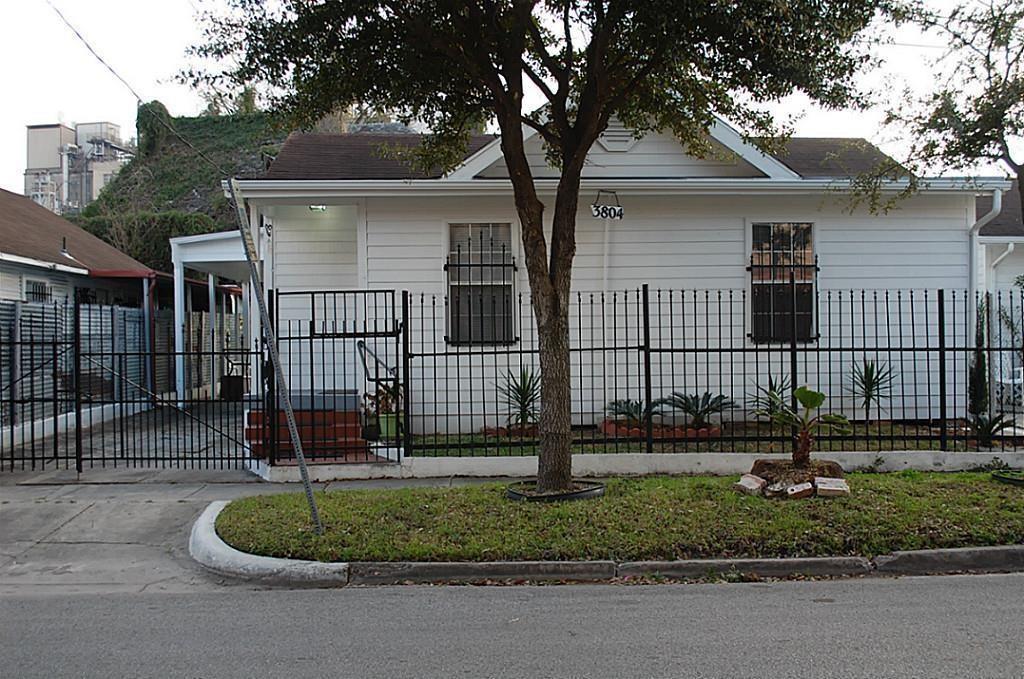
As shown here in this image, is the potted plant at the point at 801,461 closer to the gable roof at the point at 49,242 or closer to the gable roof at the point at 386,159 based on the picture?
the gable roof at the point at 386,159

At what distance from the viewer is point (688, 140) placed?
11.0 m

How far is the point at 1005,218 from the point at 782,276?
28.6ft

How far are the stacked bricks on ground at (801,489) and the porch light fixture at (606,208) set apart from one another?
16.9 ft

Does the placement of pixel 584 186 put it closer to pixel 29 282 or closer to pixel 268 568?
pixel 268 568

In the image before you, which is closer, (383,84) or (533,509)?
(533,509)

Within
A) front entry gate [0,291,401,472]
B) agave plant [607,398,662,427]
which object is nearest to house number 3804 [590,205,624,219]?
agave plant [607,398,662,427]

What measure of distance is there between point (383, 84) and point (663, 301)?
5.49 meters

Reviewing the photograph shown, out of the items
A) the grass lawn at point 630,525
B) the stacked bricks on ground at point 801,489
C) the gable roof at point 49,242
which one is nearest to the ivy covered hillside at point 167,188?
the gable roof at point 49,242

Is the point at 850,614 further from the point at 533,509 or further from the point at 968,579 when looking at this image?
the point at 533,509

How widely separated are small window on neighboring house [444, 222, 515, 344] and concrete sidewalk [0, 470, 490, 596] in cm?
320

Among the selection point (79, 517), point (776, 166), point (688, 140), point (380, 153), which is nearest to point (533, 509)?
point (79, 517)

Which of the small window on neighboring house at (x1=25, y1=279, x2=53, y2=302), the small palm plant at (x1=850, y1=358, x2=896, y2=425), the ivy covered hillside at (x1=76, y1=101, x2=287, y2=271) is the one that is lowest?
the small palm plant at (x1=850, y1=358, x2=896, y2=425)

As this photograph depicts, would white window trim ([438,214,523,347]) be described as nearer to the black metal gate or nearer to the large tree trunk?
the black metal gate

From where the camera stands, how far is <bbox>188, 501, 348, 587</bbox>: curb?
273 inches
